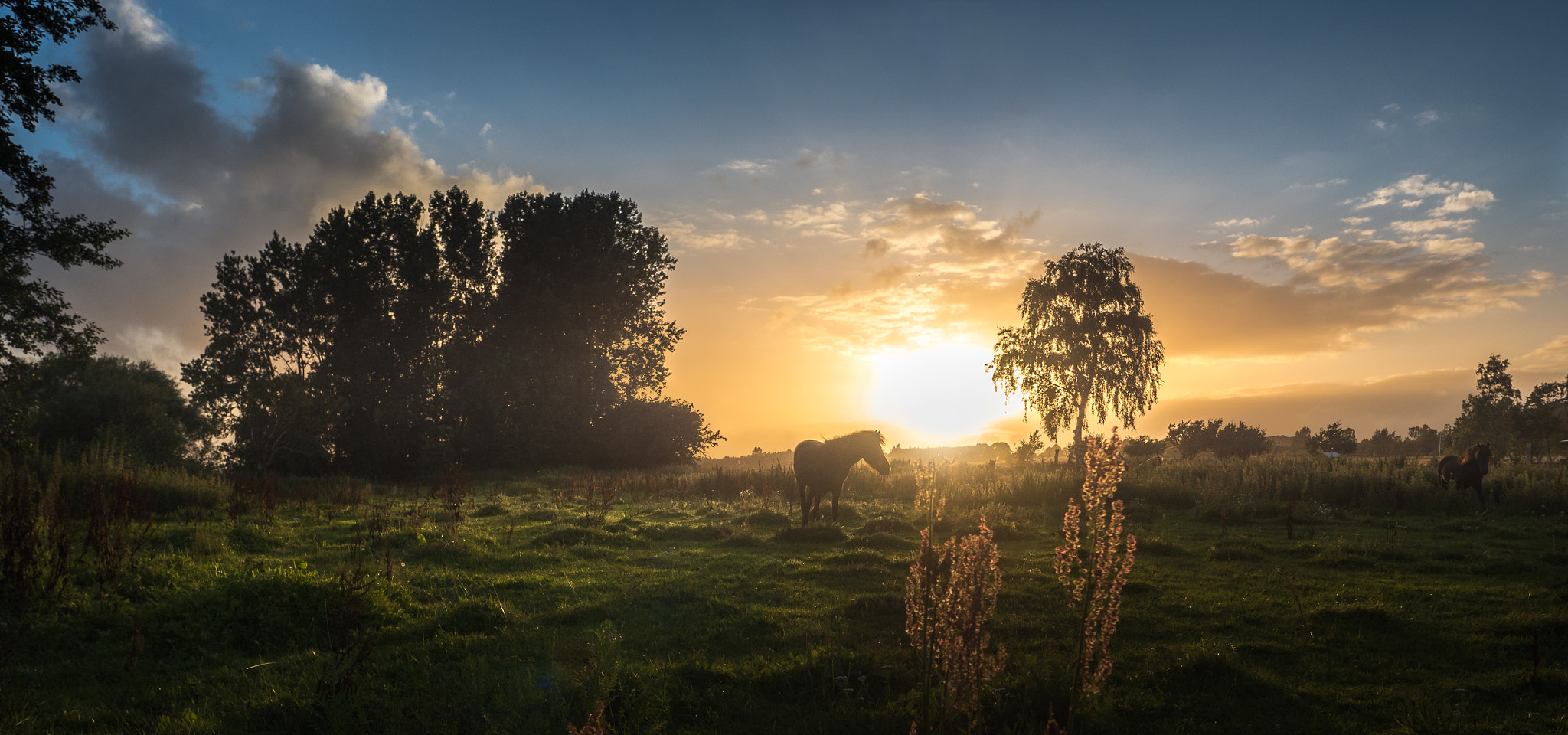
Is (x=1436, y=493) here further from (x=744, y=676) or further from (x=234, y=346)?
(x=234, y=346)

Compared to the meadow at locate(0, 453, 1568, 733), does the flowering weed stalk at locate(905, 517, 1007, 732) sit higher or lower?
higher

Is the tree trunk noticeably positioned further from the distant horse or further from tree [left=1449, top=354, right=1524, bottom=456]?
tree [left=1449, top=354, right=1524, bottom=456]

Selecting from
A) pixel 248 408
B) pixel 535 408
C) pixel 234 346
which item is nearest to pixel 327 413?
pixel 248 408

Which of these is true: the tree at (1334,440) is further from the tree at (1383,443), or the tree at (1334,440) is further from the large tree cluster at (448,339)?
the large tree cluster at (448,339)

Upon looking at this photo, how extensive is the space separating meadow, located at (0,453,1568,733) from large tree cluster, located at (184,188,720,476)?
25.0 meters

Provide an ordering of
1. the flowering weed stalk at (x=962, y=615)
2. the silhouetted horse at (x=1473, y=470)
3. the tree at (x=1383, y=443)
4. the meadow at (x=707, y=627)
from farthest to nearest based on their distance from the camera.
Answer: the tree at (x=1383, y=443) → the silhouetted horse at (x=1473, y=470) → the meadow at (x=707, y=627) → the flowering weed stalk at (x=962, y=615)

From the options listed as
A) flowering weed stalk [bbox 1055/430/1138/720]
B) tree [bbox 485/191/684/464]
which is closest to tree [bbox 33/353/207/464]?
tree [bbox 485/191/684/464]

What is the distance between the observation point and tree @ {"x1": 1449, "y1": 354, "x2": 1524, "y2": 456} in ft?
188

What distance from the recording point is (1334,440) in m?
61.8

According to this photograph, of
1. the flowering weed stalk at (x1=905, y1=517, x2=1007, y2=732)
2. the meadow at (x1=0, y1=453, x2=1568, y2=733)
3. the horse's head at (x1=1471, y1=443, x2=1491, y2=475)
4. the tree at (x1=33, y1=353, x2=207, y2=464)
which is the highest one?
the tree at (x1=33, y1=353, x2=207, y2=464)

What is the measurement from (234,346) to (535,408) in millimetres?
17666

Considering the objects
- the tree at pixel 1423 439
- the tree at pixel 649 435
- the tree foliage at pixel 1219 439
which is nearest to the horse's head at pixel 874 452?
the tree at pixel 649 435

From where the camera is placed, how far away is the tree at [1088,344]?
36.3m

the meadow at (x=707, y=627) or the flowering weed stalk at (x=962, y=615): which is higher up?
the flowering weed stalk at (x=962, y=615)
